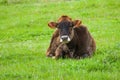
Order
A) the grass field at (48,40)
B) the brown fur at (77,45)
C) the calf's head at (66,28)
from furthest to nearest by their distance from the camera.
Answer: the brown fur at (77,45), the calf's head at (66,28), the grass field at (48,40)

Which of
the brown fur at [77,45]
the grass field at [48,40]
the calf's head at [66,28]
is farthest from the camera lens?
the brown fur at [77,45]

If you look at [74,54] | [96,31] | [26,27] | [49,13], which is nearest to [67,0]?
[49,13]

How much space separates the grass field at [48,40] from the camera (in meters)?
12.1

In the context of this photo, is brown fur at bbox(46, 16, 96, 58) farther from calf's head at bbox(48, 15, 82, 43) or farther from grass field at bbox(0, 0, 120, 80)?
grass field at bbox(0, 0, 120, 80)

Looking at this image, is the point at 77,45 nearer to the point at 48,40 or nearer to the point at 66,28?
the point at 66,28

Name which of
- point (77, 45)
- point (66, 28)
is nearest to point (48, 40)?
point (77, 45)

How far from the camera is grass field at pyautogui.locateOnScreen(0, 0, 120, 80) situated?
39.8ft

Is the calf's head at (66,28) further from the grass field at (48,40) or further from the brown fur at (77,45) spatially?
the grass field at (48,40)

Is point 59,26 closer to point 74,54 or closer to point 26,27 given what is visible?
point 74,54

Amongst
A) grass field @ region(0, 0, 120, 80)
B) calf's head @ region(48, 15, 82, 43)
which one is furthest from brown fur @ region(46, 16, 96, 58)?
grass field @ region(0, 0, 120, 80)

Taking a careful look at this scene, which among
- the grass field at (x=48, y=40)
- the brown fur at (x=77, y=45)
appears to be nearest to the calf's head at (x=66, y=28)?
the brown fur at (x=77, y=45)

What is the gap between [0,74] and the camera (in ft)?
40.3

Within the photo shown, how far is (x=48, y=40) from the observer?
2227cm

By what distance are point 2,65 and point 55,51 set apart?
2.22 metres
